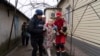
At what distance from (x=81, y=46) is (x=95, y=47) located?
94.9 inches

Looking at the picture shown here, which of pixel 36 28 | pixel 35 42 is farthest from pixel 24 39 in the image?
pixel 36 28

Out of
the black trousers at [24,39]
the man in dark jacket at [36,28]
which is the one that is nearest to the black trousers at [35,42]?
the man in dark jacket at [36,28]

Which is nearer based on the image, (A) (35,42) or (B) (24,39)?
(A) (35,42)

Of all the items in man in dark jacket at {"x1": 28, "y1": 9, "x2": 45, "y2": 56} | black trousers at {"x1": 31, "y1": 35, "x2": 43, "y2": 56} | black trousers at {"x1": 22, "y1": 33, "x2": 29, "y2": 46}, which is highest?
man in dark jacket at {"x1": 28, "y1": 9, "x2": 45, "y2": 56}

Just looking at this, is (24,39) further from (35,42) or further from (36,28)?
(36,28)

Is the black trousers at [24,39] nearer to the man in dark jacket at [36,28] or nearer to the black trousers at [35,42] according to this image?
the black trousers at [35,42]

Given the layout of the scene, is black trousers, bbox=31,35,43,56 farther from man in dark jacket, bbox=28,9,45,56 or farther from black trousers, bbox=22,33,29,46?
black trousers, bbox=22,33,29,46

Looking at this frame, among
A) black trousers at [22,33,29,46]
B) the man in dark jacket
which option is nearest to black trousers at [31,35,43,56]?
the man in dark jacket

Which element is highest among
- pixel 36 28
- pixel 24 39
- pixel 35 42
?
pixel 36 28

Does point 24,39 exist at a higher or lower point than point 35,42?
lower

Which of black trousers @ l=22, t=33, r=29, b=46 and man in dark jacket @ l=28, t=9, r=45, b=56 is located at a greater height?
man in dark jacket @ l=28, t=9, r=45, b=56

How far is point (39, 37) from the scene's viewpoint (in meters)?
8.00

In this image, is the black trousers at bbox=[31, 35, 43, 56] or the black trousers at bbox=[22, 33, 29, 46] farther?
the black trousers at bbox=[22, 33, 29, 46]

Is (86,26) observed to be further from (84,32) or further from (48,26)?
(48,26)
